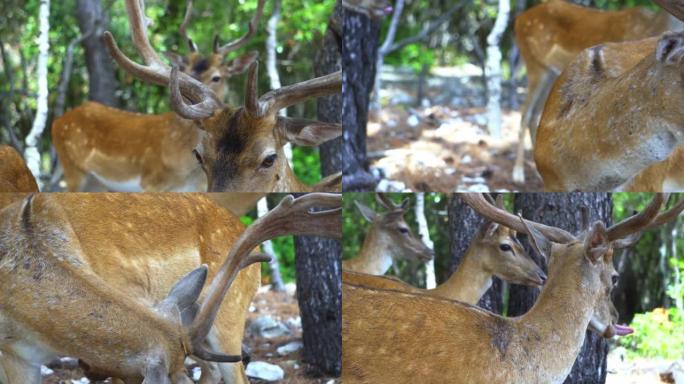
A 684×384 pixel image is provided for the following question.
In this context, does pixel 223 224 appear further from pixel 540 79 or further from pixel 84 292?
pixel 540 79

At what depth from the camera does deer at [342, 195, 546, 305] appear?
3.15 meters

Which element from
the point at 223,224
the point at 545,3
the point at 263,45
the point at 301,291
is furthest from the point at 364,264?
the point at 545,3

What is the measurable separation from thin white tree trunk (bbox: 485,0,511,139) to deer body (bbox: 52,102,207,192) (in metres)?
0.95

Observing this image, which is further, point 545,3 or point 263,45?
point 545,3

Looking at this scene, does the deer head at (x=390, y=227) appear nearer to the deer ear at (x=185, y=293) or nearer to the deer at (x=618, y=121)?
the deer at (x=618, y=121)

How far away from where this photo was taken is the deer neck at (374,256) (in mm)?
3061

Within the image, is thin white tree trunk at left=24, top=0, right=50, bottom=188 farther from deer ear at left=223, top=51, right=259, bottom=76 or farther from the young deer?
the young deer

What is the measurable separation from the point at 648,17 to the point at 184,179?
5.32 feet

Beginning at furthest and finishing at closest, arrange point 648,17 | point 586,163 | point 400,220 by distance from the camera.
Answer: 1. point 400,220
2. point 648,17
3. point 586,163

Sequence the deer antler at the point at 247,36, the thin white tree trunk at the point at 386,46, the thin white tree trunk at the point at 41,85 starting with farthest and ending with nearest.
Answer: the thin white tree trunk at the point at 41,85, the thin white tree trunk at the point at 386,46, the deer antler at the point at 247,36

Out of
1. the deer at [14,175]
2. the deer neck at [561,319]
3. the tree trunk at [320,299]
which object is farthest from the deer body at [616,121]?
the deer at [14,175]

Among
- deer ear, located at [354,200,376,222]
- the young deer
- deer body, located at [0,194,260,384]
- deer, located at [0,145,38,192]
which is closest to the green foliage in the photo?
the young deer

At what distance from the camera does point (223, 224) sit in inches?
113

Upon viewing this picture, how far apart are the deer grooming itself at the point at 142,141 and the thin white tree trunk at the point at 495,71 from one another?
2.59ft
